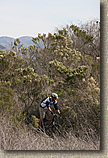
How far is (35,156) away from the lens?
286cm

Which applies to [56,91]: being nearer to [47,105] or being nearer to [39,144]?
[47,105]

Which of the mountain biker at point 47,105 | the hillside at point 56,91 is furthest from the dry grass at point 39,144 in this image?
the mountain biker at point 47,105

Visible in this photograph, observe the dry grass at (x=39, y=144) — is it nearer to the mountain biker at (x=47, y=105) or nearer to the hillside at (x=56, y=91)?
the hillside at (x=56, y=91)

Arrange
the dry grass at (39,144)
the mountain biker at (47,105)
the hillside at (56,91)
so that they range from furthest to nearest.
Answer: the mountain biker at (47,105)
the hillside at (56,91)
the dry grass at (39,144)

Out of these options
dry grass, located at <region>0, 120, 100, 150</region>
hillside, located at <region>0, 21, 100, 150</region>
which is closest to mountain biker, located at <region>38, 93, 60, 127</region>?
hillside, located at <region>0, 21, 100, 150</region>

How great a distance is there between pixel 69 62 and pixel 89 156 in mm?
3455

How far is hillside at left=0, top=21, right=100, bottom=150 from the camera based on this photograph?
316 cm

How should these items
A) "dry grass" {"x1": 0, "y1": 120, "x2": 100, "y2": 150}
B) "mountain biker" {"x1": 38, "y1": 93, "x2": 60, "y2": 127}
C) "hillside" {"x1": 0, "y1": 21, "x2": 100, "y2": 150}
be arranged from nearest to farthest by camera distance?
1. "dry grass" {"x1": 0, "y1": 120, "x2": 100, "y2": 150}
2. "hillside" {"x1": 0, "y1": 21, "x2": 100, "y2": 150}
3. "mountain biker" {"x1": 38, "y1": 93, "x2": 60, "y2": 127}

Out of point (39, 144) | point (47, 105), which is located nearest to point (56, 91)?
point (47, 105)

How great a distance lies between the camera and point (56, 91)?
5.12 metres

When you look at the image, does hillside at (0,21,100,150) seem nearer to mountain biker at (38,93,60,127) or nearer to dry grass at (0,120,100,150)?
dry grass at (0,120,100,150)

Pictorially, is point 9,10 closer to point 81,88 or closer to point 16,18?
point 16,18

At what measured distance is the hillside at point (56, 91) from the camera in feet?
10.4

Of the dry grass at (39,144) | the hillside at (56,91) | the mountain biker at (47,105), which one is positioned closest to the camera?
the dry grass at (39,144)
